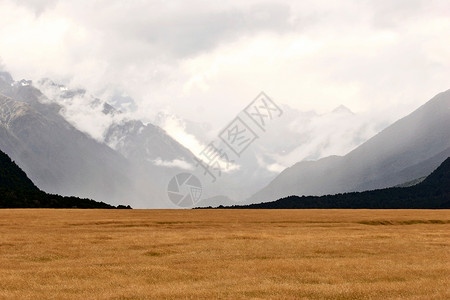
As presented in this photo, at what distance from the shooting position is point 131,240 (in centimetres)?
4812

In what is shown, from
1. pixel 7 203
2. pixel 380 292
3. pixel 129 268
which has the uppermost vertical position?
pixel 7 203

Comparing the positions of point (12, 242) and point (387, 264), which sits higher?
point (12, 242)

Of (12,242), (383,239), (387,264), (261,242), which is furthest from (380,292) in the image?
(12,242)

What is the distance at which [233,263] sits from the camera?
1321 inches

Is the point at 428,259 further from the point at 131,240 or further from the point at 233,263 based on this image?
the point at 131,240

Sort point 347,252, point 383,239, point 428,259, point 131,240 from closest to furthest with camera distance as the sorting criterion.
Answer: point 428,259 → point 347,252 → point 131,240 → point 383,239

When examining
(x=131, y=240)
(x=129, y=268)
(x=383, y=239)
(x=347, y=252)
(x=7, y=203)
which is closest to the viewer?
(x=129, y=268)

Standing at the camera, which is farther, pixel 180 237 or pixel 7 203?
pixel 7 203

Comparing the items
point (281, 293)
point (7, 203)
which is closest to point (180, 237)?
point (281, 293)

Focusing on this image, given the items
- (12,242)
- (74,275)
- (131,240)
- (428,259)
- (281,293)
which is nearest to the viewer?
(281,293)

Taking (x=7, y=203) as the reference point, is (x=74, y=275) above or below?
below

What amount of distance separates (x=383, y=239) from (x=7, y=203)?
137373 millimetres

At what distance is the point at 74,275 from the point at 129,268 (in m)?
3.75

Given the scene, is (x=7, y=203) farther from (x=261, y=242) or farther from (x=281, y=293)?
(x=281, y=293)
